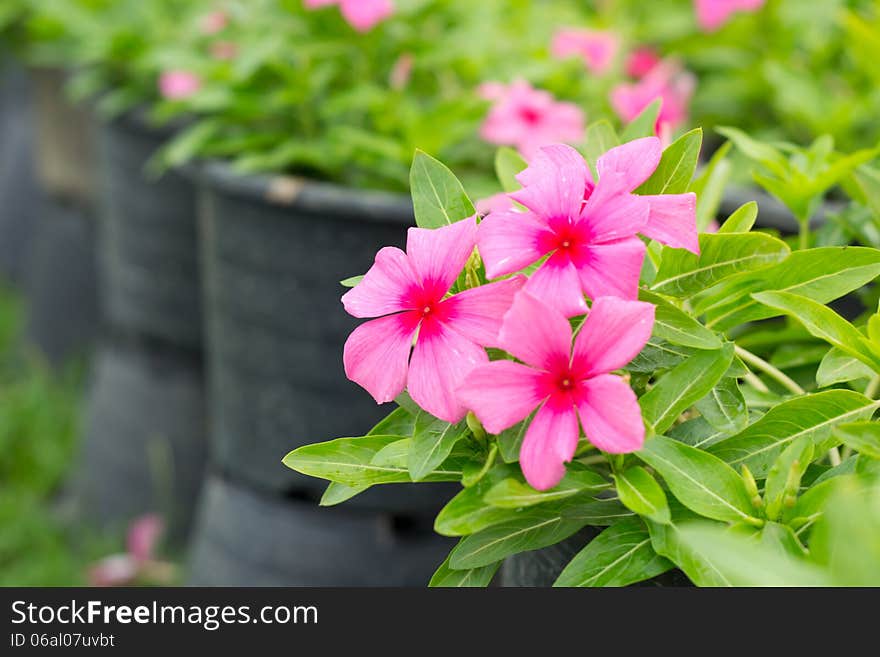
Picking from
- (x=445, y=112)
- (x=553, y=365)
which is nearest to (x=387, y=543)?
(x=445, y=112)

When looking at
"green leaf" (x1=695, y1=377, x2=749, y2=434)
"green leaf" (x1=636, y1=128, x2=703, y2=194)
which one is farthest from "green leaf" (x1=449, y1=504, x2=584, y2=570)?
"green leaf" (x1=636, y1=128, x2=703, y2=194)

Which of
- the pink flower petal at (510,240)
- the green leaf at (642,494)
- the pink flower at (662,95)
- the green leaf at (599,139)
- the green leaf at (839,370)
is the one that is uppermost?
the pink flower at (662,95)

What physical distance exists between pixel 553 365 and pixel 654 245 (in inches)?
7.8

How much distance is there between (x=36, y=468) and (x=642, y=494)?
2.02 meters

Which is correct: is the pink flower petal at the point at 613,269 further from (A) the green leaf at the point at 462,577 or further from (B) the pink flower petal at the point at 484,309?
(A) the green leaf at the point at 462,577

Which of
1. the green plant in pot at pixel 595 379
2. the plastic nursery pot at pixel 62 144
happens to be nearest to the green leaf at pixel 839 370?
the green plant in pot at pixel 595 379

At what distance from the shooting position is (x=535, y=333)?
0.53 metres

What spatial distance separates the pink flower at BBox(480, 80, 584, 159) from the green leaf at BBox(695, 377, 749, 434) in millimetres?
738

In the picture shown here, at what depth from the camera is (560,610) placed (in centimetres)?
54

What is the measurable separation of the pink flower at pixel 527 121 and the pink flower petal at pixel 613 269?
79 cm

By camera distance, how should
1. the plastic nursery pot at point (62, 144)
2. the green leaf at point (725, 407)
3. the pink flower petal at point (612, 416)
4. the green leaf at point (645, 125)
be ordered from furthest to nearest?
the plastic nursery pot at point (62, 144) → the green leaf at point (645, 125) → the green leaf at point (725, 407) → the pink flower petal at point (612, 416)

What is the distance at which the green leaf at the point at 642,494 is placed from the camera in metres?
0.56

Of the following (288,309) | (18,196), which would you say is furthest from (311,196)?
(18,196)

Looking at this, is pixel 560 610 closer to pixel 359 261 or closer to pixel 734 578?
pixel 734 578
